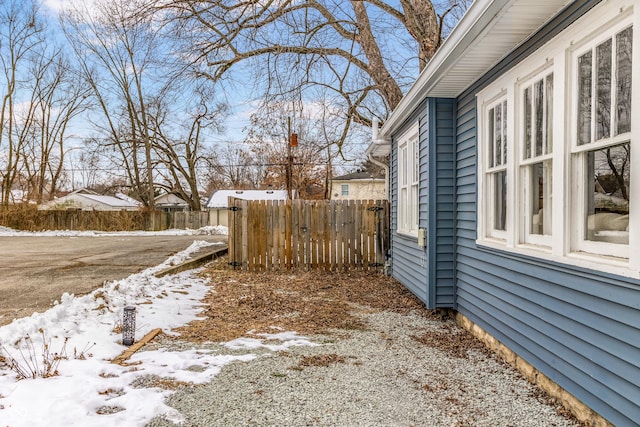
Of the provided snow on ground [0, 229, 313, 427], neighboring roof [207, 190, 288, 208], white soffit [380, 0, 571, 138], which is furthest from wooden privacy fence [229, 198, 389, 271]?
neighboring roof [207, 190, 288, 208]

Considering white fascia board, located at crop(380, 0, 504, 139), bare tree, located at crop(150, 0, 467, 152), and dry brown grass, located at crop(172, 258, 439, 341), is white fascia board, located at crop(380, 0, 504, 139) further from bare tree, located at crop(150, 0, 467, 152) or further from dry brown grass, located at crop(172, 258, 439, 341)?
bare tree, located at crop(150, 0, 467, 152)

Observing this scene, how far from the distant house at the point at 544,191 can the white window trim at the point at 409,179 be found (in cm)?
103

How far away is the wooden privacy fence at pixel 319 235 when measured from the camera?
8.83 meters

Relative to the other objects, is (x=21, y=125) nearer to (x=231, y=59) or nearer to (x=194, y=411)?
(x=231, y=59)

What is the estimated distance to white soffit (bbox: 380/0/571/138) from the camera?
2783 millimetres

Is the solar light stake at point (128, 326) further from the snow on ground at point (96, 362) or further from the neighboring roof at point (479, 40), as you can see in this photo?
the neighboring roof at point (479, 40)

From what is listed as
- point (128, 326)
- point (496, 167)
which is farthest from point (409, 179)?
point (128, 326)

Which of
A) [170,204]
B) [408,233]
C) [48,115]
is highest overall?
[48,115]

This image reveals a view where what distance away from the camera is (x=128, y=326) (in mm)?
3826

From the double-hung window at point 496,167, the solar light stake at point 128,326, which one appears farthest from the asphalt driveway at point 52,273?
the double-hung window at point 496,167

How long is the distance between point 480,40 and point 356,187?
107 feet

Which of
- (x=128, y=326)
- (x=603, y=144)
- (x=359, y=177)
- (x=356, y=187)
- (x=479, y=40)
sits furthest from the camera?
(x=359, y=177)

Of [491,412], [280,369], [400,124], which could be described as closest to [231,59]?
[400,124]

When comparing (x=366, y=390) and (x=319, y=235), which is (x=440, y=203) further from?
(x=319, y=235)
